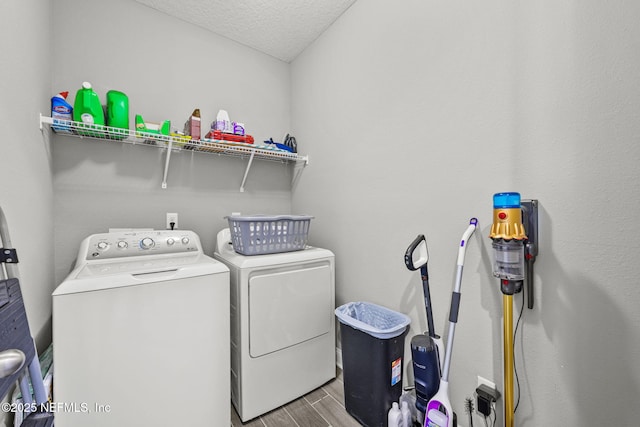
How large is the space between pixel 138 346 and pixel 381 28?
2185mm

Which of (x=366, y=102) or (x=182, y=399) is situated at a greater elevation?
(x=366, y=102)

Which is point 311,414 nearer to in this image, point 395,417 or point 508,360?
point 395,417

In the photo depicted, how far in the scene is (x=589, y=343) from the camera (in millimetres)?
890

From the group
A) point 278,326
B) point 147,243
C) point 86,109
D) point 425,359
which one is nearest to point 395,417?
point 425,359

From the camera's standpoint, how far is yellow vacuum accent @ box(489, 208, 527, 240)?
2.97 ft

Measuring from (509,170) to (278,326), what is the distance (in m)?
1.44

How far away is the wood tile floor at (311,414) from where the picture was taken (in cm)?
142

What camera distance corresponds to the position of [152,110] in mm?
1812

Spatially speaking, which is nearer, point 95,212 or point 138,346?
point 138,346

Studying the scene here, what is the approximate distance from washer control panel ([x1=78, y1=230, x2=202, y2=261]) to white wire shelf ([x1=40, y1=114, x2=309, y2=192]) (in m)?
0.46

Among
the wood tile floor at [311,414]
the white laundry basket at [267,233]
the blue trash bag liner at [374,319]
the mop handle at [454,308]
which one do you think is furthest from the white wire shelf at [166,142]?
the wood tile floor at [311,414]

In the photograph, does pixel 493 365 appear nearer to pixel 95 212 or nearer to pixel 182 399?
pixel 182 399

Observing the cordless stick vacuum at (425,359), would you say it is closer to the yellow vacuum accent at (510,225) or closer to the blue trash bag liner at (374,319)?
the blue trash bag liner at (374,319)

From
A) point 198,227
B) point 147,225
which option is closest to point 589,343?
point 198,227
